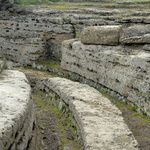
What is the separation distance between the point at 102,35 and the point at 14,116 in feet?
19.0

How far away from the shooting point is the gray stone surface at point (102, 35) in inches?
360

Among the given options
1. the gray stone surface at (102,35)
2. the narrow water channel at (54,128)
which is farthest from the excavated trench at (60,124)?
the gray stone surface at (102,35)

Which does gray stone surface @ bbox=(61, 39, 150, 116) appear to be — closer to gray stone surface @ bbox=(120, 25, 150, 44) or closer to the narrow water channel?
gray stone surface @ bbox=(120, 25, 150, 44)

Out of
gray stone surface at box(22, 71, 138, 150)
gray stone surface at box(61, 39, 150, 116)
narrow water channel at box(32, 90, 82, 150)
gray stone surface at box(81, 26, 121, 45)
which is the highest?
gray stone surface at box(81, 26, 121, 45)

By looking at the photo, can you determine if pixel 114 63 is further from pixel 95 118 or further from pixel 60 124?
pixel 95 118

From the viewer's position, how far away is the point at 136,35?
832 centimetres

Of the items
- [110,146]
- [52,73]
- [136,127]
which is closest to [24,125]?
[110,146]

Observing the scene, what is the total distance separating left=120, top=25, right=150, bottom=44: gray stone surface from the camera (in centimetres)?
795

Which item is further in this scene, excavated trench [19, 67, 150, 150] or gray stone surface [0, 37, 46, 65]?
gray stone surface [0, 37, 46, 65]

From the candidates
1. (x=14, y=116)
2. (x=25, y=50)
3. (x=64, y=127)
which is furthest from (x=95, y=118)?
(x=25, y=50)

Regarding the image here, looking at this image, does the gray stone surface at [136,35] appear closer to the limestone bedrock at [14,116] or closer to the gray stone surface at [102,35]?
the gray stone surface at [102,35]

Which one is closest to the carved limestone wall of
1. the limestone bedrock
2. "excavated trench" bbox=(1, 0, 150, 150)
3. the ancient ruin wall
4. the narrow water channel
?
the ancient ruin wall

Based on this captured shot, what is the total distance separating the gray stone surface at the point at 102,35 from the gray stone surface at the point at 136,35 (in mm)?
367

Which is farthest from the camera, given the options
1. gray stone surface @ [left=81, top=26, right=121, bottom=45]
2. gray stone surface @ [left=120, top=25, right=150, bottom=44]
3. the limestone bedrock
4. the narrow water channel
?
gray stone surface @ [left=81, top=26, right=121, bottom=45]
